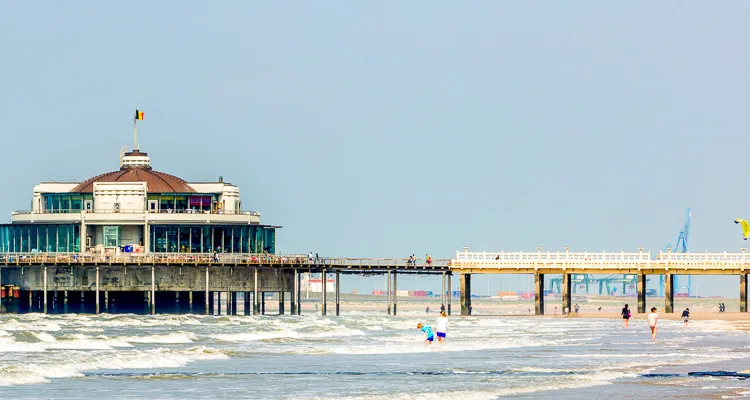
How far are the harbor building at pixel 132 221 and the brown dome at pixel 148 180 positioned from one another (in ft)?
0.23

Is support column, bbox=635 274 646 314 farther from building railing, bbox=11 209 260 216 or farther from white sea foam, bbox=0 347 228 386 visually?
white sea foam, bbox=0 347 228 386

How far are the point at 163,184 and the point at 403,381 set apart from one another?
66.4 m

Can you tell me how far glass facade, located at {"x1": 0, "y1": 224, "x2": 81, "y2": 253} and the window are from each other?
5.63 feet

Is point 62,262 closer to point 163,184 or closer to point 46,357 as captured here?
point 163,184

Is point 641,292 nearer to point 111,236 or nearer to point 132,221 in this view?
point 132,221

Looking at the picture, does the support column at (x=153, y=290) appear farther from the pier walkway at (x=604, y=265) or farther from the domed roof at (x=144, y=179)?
the pier walkway at (x=604, y=265)

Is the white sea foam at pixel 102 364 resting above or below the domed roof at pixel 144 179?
below

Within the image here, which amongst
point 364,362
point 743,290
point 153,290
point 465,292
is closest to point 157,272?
point 153,290

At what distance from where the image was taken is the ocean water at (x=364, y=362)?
3778 cm

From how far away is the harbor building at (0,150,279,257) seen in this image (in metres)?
101

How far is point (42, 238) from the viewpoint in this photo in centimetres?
10188

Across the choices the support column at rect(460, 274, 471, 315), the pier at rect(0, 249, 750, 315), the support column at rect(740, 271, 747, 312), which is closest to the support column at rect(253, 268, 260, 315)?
the pier at rect(0, 249, 750, 315)

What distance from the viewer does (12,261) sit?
97.6m

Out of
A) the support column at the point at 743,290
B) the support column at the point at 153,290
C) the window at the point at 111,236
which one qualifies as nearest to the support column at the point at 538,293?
the support column at the point at 743,290
